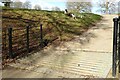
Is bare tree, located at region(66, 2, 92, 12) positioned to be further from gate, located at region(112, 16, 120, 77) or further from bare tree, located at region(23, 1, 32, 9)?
gate, located at region(112, 16, 120, 77)

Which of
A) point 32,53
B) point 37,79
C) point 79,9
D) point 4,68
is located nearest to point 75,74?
point 37,79

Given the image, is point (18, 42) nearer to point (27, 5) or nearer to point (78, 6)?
point (27, 5)

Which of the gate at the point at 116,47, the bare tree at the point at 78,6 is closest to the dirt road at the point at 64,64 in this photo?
the gate at the point at 116,47

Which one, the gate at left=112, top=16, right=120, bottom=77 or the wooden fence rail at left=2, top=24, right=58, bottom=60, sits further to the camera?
the wooden fence rail at left=2, top=24, right=58, bottom=60

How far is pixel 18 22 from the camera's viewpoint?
823 cm

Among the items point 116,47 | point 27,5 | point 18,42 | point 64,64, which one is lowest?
point 64,64

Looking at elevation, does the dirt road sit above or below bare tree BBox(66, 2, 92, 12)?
below

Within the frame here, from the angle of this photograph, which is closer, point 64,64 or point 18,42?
point 64,64

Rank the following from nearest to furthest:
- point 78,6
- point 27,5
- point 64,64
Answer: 1. point 64,64
2. point 27,5
3. point 78,6

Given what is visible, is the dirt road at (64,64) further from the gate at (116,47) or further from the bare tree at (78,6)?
the bare tree at (78,6)

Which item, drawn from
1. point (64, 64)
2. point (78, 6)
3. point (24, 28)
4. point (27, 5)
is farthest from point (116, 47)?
point (78, 6)

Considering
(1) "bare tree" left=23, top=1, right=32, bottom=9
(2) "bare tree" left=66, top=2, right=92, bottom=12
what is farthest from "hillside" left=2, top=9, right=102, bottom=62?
(2) "bare tree" left=66, top=2, right=92, bottom=12

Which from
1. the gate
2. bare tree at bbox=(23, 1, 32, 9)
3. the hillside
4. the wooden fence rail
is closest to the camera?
the gate

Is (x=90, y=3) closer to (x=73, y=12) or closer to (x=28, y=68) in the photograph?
(x=73, y=12)
